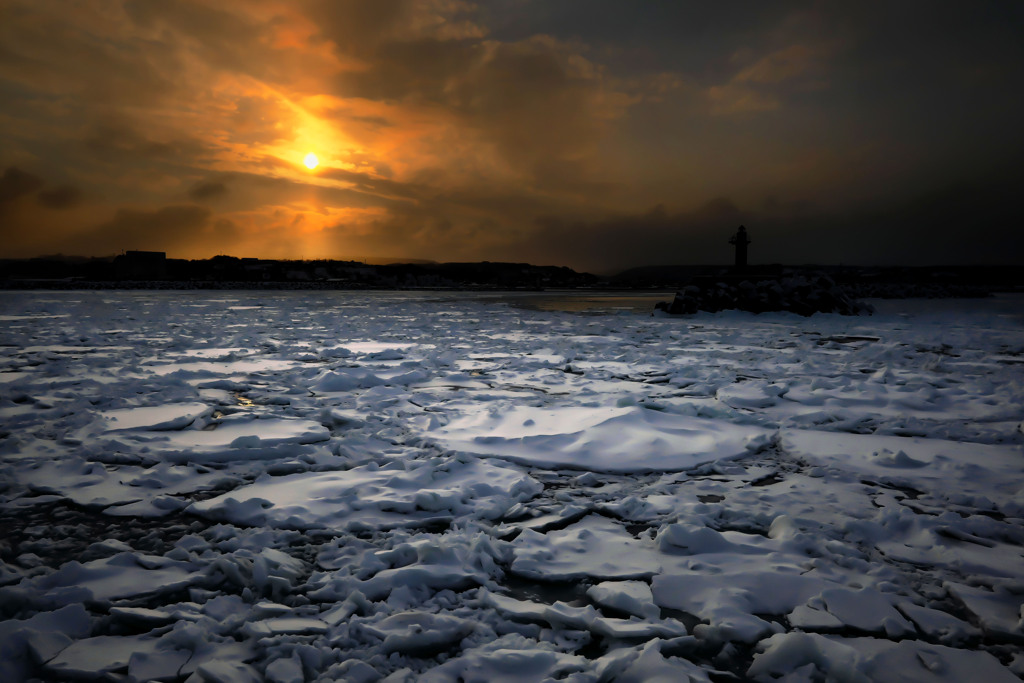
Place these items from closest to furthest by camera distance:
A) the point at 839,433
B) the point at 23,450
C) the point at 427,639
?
the point at 427,639
the point at 23,450
the point at 839,433

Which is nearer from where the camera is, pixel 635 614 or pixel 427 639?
pixel 427 639

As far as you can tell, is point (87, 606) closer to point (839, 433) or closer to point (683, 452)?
point (683, 452)

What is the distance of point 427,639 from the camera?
127 centimetres

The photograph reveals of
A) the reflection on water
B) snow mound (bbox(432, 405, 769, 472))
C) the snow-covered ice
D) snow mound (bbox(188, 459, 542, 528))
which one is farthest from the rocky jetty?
snow mound (bbox(188, 459, 542, 528))

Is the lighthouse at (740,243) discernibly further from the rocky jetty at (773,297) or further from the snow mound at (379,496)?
the snow mound at (379,496)

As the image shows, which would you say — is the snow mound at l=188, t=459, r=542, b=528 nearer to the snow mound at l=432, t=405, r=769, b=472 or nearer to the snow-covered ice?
the snow-covered ice

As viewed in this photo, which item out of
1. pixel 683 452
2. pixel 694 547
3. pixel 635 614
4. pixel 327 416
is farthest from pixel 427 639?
pixel 327 416

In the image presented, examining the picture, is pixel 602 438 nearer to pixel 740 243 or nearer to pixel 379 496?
pixel 379 496

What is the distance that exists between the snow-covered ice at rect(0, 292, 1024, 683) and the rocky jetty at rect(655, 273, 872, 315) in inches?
372

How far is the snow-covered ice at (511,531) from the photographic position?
1233 mm

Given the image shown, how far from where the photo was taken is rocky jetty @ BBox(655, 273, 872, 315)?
12992 millimetres

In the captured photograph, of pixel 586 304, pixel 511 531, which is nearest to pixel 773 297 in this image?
pixel 586 304

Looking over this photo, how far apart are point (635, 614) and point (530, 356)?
4.77 meters

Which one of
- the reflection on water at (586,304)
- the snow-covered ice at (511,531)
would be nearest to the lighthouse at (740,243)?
the reflection on water at (586,304)
